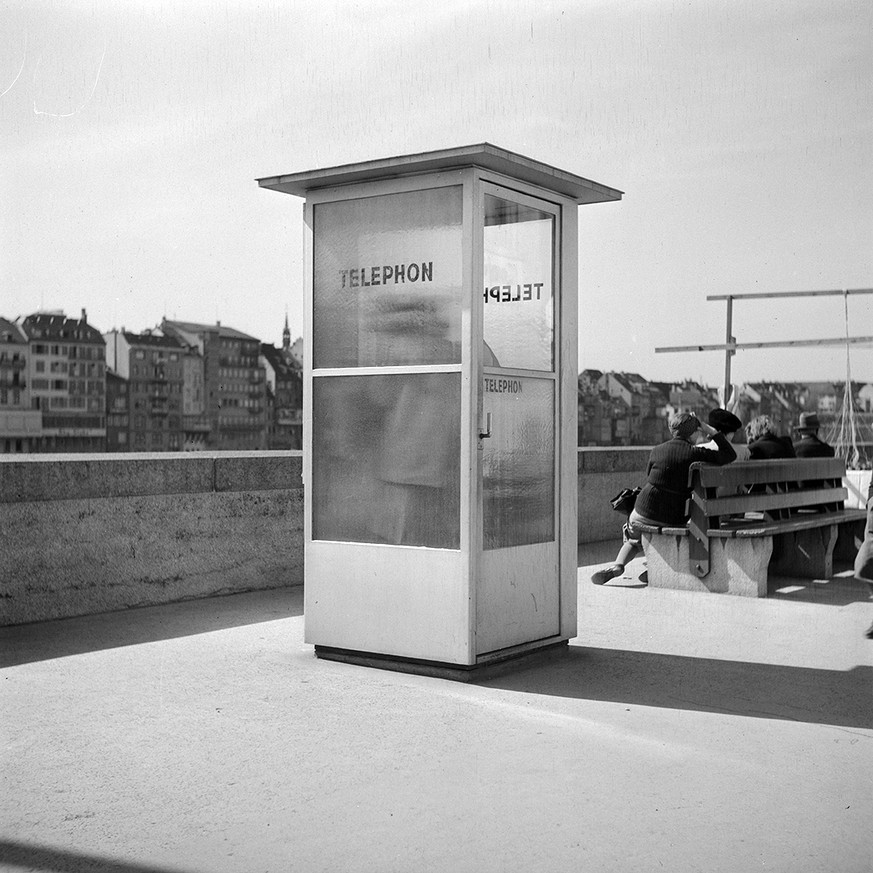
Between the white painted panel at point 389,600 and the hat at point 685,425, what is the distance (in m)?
3.97

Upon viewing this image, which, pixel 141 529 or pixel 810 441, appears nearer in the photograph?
pixel 141 529

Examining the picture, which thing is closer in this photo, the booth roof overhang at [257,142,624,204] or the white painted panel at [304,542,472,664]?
the booth roof overhang at [257,142,624,204]

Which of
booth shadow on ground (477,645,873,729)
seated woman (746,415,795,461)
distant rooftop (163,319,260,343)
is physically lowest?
booth shadow on ground (477,645,873,729)

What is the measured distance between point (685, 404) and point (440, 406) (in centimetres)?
762

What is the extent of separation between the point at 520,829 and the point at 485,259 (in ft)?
10.6

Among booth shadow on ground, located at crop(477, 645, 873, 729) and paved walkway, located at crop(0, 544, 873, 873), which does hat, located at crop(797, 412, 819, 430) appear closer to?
paved walkway, located at crop(0, 544, 873, 873)

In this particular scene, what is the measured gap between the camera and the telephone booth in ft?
19.4

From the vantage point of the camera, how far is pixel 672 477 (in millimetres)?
9320

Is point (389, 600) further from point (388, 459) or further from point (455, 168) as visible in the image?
point (455, 168)

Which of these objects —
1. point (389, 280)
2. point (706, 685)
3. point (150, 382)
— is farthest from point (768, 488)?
point (150, 382)

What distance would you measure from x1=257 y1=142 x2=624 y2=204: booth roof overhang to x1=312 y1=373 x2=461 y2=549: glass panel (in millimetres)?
1048

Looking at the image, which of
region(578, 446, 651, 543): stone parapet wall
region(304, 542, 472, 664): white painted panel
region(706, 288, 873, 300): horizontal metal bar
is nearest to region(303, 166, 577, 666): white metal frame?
region(304, 542, 472, 664): white painted panel

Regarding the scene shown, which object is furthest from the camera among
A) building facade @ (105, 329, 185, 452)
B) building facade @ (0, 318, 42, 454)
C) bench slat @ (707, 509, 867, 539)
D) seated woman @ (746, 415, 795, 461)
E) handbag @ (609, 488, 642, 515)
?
building facade @ (105, 329, 185, 452)

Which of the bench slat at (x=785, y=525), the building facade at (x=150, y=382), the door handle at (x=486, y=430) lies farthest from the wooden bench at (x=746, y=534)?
the building facade at (x=150, y=382)
